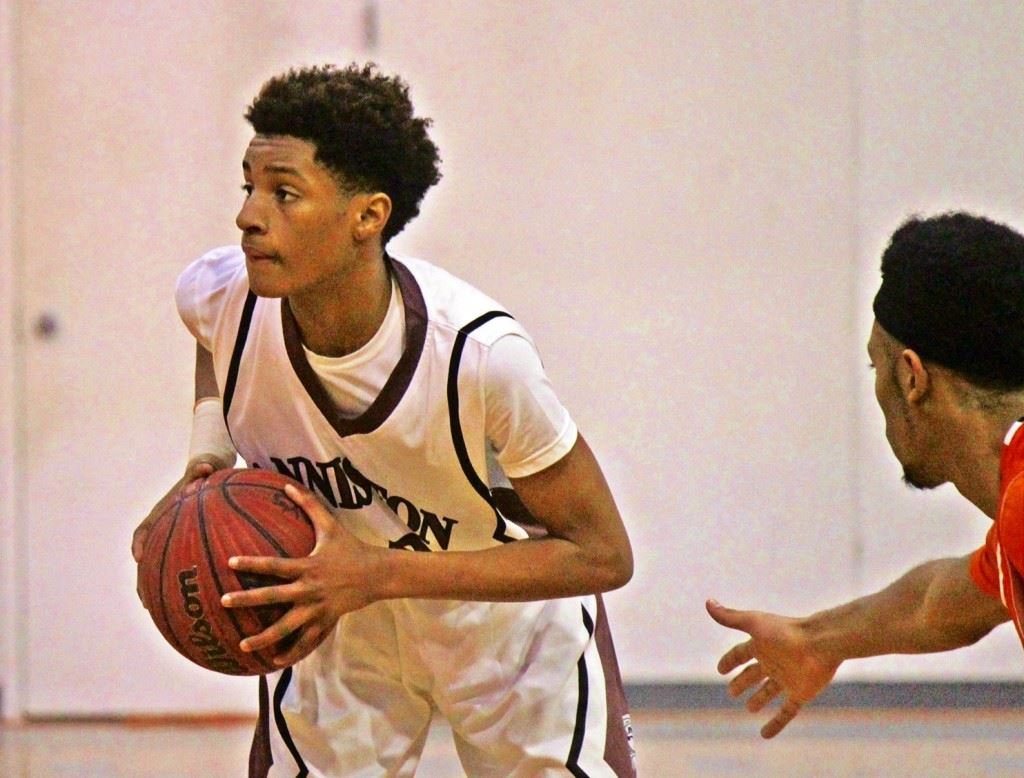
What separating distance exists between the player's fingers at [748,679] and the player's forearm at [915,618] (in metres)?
0.13

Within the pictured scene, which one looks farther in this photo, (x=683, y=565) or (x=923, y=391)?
(x=683, y=565)

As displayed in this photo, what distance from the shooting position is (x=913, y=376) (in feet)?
7.45

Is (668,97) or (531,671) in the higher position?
(668,97)

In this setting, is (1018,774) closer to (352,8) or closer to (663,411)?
(663,411)

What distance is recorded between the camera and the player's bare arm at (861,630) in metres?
2.60

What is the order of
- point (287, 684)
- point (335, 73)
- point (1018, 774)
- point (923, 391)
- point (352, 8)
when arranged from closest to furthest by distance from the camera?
1. point (923, 391)
2. point (335, 73)
3. point (287, 684)
4. point (1018, 774)
5. point (352, 8)

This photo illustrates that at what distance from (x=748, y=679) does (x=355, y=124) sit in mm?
1214

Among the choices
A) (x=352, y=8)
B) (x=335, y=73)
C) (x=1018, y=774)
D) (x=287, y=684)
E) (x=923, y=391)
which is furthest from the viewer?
(x=352, y=8)

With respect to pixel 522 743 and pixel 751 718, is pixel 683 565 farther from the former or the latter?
pixel 522 743

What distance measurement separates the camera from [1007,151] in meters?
5.84

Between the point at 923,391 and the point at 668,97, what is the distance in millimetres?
3667

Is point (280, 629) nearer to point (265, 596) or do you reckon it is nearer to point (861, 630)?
point (265, 596)

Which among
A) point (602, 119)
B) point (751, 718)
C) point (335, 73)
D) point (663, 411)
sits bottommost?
point (751, 718)

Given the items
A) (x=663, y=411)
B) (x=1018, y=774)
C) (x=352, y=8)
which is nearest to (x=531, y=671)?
(x=1018, y=774)
